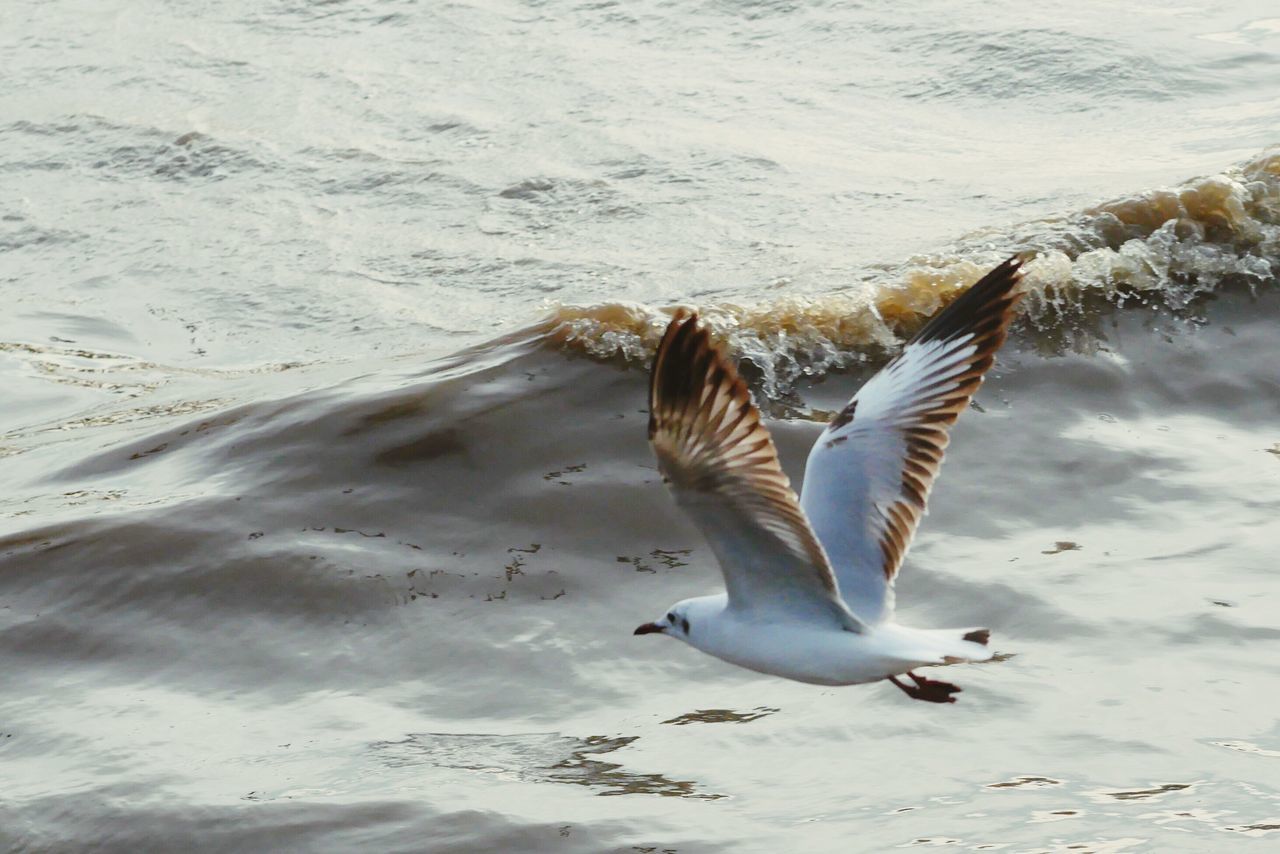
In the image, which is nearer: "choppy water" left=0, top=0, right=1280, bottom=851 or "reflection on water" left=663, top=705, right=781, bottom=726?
"choppy water" left=0, top=0, right=1280, bottom=851

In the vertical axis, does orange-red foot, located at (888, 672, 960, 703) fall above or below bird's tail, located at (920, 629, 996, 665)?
below

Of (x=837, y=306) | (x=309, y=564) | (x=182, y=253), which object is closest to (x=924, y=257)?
(x=837, y=306)

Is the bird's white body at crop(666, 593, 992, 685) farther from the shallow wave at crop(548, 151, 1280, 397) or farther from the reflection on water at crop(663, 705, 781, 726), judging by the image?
the shallow wave at crop(548, 151, 1280, 397)

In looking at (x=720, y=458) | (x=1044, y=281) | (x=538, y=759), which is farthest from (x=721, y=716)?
(x=1044, y=281)

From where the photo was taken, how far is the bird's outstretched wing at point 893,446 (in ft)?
15.7

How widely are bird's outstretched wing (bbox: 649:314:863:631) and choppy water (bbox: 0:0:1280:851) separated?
102 cm

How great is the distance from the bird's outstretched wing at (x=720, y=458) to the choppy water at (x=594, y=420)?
1.02m

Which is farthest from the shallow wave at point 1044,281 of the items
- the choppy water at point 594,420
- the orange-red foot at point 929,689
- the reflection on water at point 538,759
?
the orange-red foot at point 929,689

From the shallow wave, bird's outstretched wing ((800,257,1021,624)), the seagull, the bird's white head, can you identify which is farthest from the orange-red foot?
the shallow wave

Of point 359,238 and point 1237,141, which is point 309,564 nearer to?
point 359,238

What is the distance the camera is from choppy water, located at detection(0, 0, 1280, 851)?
518 cm

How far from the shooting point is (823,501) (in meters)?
4.83

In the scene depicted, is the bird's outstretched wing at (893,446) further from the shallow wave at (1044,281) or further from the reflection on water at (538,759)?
the shallow wave at (1044,281)

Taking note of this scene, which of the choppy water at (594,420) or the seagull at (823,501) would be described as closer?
the seagull at (823,501)
